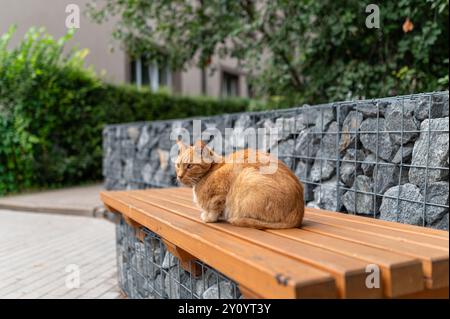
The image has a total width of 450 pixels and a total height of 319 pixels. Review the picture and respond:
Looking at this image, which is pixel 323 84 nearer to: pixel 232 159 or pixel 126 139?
pixel 126 139

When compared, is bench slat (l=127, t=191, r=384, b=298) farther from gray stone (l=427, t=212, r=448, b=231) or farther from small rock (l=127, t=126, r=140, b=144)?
small rock (l=127, t=126, r=140, b=144)

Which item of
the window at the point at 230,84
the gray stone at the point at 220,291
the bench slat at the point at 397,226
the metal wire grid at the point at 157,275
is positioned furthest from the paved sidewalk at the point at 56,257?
the window at the point at 230,84

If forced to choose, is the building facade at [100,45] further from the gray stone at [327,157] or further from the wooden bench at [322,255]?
the wooden bench at [322,255]

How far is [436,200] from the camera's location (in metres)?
2.10

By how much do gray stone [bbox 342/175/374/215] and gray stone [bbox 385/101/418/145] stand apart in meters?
0.33

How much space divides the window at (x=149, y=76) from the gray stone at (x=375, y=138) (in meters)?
9.28

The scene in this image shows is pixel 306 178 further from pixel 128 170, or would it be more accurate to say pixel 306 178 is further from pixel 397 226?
pixel 128 170

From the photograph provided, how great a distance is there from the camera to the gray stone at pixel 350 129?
2.54 meters

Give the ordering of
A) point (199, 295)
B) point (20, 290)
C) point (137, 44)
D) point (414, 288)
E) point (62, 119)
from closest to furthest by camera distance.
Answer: point (414, 288) → point (199, 295) → point (20, 290) → point (137, 44) → point (62, 119)

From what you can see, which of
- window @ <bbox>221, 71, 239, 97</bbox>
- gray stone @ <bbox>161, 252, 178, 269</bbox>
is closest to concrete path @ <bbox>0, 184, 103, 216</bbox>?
gray stone @ <bbox>161, 252, 178, 269</bbox>

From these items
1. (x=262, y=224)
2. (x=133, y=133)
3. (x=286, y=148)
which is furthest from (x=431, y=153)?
(x=133, y=133)

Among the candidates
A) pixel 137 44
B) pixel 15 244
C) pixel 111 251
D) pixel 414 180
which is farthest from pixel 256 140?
pixel 137 44

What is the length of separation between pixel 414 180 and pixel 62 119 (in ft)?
24.4

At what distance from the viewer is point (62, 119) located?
328 inches
